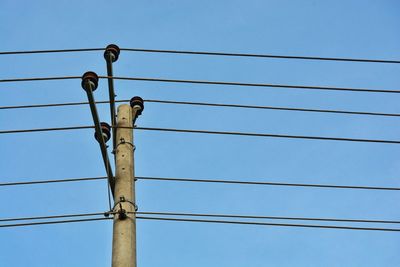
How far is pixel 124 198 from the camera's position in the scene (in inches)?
185

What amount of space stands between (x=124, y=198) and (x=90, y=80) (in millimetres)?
1141

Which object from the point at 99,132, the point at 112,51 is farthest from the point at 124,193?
the point at 112,51

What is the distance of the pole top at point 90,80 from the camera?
197 inches

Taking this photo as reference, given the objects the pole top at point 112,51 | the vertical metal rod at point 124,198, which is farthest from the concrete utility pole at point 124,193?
the pole top at point 112,51

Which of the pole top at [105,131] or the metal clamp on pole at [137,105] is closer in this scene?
the pole top at [105,131]

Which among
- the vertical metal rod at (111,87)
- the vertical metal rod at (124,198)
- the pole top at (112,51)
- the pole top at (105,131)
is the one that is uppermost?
the pole top at (112,51)

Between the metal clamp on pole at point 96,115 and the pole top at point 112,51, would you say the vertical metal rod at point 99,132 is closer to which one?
the metal clamp on pole at point 96,115

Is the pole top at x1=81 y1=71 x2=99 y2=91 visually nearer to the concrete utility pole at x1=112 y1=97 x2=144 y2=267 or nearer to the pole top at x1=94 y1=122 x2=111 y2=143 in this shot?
the pole top at x1=94 y1=122 x2=111 y2=143

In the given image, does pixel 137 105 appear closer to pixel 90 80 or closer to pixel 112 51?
pixel 112 51

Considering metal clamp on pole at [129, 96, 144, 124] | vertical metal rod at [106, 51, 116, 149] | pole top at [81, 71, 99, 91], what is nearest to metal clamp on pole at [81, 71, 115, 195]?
pole top at [81, 71, 99, 91]

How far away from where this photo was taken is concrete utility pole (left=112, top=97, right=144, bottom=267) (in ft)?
14.0

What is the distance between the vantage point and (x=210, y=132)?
607 cm

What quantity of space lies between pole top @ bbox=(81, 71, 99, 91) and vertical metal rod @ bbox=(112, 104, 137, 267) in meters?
0.54

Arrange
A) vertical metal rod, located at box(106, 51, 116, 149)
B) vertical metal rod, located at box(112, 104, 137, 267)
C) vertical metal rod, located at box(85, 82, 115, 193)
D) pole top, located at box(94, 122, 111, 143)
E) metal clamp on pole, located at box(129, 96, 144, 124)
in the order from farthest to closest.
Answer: metal clamp on pole, located at box(129, 96, 144, 124) → vertical metal rod, located at box(106, 51, 116, 149) → pole top, located at box(94, 122, 111, 143) → vertical metal rod, located at box(85, 82, 115, 193) → vertical metal rod, located at box(112, 104, 137, 267)
